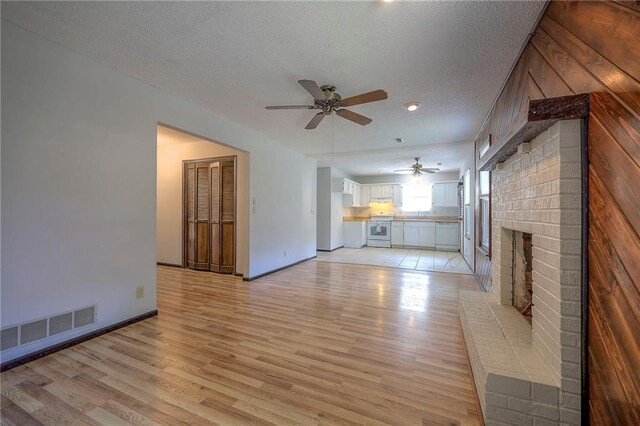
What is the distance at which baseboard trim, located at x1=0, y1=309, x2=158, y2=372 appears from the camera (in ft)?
6.06

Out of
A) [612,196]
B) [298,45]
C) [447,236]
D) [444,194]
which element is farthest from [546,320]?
[444,194]

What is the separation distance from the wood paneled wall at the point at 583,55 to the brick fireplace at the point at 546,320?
0.74ft

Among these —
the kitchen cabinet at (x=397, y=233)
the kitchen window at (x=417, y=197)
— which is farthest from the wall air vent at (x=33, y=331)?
the kitchen window at (x=417, y=197)

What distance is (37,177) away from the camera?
6.50 ft

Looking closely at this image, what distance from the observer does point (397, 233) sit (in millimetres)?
8281

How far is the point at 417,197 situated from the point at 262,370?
7.94m

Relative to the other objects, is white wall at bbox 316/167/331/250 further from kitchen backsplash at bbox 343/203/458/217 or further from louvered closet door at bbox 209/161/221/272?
louvered closet door at bbox 209/161/221/272

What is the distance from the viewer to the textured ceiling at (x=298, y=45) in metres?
1.71

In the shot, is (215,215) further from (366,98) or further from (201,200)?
(366,98)

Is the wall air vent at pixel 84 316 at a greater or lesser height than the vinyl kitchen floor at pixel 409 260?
greater

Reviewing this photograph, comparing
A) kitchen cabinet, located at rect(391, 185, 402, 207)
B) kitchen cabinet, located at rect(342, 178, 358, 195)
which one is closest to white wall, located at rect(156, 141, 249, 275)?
kitchen cabinet, located at rect(342, 178, 358, 195)

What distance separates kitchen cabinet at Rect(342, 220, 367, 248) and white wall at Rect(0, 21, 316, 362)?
5.97m

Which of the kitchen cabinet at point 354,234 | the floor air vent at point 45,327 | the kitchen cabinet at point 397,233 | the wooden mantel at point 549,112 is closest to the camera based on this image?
the wooden mantel at point 549,112

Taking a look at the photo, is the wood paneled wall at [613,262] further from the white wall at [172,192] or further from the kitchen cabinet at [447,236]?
the kitchen cabinet at [447,236]
